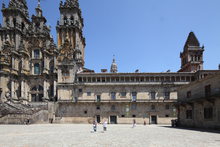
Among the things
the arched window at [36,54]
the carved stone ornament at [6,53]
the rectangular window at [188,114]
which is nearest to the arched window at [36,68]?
the arched window at [36,54]

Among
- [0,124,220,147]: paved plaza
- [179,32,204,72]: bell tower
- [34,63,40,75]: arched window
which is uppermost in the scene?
[179,32,204,72]: bell tower

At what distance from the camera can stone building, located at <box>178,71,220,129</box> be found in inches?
941

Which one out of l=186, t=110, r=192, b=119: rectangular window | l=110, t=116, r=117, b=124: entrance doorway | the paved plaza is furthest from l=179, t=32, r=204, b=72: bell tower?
the paved plaza

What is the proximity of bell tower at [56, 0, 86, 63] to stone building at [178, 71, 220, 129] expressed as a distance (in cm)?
3844

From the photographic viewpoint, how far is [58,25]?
5912 cm

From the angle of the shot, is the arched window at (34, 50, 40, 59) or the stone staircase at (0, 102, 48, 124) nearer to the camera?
the stone staircase at (0, 102, 48, 124)

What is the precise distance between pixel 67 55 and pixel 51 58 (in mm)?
9526

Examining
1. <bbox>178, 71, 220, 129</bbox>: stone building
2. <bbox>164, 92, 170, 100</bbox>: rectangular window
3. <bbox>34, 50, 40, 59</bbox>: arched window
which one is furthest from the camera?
<bbox>34, 50, 40, 59</bbox>: arched window

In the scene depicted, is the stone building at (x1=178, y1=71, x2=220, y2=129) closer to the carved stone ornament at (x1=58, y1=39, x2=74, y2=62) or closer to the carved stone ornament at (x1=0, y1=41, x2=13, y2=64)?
the carved stone ornament at (x1=58, y1=39, x2=74, y2=62)

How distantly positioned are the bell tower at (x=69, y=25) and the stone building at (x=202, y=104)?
38443mm

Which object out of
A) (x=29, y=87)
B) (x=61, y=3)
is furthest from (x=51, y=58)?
(x=61, y=3)

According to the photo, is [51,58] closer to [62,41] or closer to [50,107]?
[62,41]

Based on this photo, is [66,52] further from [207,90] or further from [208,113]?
[208,113]

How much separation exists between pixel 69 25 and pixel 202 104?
47.1 metres
